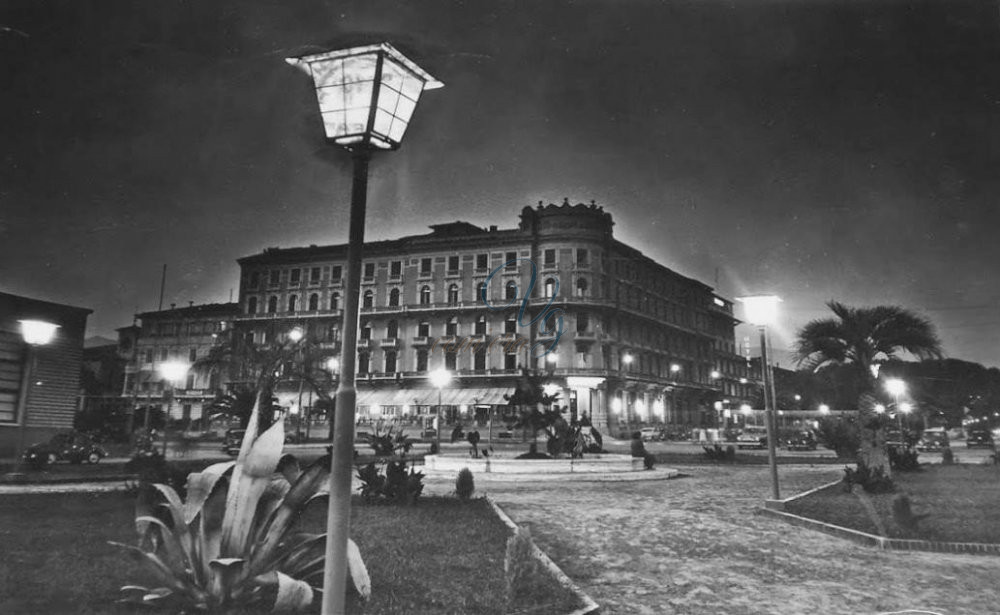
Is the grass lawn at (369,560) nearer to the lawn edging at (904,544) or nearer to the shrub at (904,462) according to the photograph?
the lawn edging at (904,544)

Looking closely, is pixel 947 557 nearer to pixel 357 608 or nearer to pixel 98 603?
pixel 357 608

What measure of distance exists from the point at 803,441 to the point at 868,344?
24.2 meters

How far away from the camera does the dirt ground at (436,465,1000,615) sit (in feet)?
16.3

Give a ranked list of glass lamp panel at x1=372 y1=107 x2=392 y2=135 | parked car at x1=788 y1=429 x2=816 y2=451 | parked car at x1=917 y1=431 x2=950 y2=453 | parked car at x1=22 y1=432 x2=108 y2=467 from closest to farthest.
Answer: glass lamp panel at x1=372 y1=107 x2=392 y2=135 < parked car at x1=22 y1=432 x2=108 y2=467 < parked car at x1=917 y1=431 x2=950 y2=453 < parked car at x1=788 y1=429 x2=816 y2=451

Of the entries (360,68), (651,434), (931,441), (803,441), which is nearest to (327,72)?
(360,68)

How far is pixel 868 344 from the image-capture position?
46.4 feet

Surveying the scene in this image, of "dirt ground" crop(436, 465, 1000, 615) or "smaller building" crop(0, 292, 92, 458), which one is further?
"smaller building" crop(0, 292, 92, 458)

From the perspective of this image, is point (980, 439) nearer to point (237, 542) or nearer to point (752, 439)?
point (752, 439)

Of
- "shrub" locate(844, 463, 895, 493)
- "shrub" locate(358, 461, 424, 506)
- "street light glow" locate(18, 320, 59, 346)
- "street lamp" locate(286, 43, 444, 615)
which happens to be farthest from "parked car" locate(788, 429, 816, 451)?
"street lamp" locate(286, 43, 444, 615)

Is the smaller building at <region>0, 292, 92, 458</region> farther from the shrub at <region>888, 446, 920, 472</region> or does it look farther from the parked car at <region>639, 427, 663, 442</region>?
the parked car at <region>639, 427, 663, 442</region>

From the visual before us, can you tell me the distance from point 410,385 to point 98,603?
46.9 m

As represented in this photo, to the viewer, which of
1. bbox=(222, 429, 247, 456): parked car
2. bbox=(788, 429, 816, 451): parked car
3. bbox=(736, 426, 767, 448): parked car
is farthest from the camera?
bbox=(736, 426, 767, 448): parked car

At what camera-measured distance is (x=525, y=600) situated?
4.75 m

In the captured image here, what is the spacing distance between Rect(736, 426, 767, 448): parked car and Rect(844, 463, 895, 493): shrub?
2407 cm
